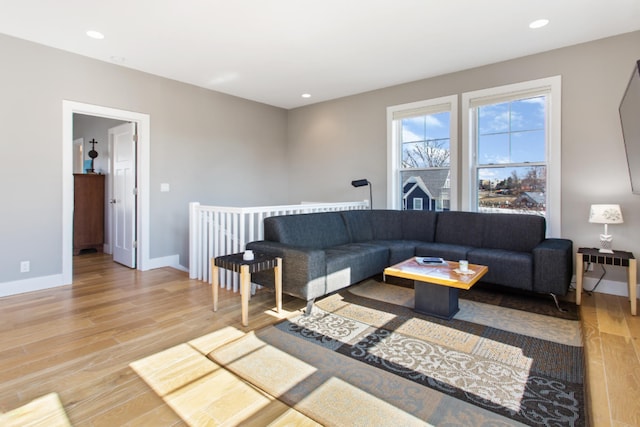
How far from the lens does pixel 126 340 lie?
239 centimetres

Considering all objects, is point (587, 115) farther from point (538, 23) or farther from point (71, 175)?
point (71, 175)

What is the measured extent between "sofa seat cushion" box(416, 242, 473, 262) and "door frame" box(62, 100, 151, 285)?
3.61 meters

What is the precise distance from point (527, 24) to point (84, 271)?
591 centimetres

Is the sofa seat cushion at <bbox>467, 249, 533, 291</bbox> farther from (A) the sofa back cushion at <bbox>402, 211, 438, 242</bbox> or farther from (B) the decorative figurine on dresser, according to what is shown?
(B) the decorative figurine on dresser

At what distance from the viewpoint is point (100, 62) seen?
3984 mm

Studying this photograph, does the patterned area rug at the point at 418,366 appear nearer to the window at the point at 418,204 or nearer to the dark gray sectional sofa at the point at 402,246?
the dark gray sectional sofa at the point at 402,246

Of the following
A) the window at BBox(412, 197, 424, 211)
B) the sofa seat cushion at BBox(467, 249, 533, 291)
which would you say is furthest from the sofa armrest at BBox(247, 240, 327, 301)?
the window at BBox(412, 197, 424, 211)

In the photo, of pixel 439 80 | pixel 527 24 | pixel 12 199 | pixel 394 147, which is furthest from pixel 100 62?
pixel 527 24

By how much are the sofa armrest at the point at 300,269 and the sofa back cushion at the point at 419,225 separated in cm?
194

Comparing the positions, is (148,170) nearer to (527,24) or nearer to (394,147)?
(394,147)

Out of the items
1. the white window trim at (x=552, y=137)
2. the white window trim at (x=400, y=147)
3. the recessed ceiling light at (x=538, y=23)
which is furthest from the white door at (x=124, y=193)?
the white window trim at (x=552, y=137)

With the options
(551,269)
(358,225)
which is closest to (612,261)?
(551,269)

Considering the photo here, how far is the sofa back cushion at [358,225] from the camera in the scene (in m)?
4.33

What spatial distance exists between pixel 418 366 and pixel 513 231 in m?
2.41
